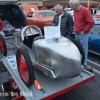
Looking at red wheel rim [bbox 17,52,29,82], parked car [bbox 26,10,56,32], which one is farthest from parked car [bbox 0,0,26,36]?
red wheel rim [bbox 17,52,29,82]

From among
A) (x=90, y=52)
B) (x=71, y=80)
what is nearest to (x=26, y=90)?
(x=71, y=80)

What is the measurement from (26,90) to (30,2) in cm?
3250

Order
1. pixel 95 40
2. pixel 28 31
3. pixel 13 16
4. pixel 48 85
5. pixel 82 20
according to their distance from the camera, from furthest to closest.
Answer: pixel 13 16 < pixel 95 40 < pixel 82 20 < pixel 28 31 < pixel 48 85

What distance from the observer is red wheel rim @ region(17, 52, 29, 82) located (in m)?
2.84

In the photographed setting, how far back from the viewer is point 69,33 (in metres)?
4.38

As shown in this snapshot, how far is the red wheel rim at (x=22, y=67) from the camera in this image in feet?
9.31

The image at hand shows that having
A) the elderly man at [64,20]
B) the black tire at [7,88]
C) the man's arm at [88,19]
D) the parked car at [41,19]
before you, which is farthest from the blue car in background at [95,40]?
the parked car at [41,19]

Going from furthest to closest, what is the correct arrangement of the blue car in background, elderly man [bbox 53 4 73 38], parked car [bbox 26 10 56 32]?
parked car [bbox 26 10 56 32] → the blue car in background → elderly man [bbox 53 4 73 38]

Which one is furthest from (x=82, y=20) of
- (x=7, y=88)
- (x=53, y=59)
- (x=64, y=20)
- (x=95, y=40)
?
(x=7, y=88)

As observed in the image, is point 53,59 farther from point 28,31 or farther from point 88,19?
point 88,19

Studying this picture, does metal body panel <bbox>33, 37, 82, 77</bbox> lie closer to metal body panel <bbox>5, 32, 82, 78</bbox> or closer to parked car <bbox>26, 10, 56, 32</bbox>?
metal body panel <bbox>5, 32, 82, 78</bbox>

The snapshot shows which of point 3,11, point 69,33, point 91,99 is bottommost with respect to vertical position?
point 91,99

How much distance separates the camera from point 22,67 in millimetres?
2949

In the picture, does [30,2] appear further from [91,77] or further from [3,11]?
[91,77]
